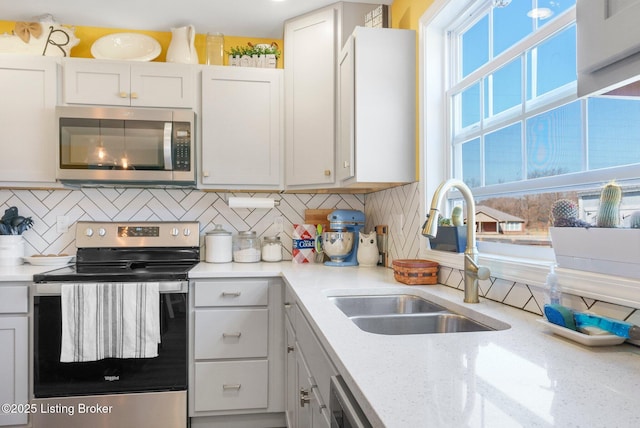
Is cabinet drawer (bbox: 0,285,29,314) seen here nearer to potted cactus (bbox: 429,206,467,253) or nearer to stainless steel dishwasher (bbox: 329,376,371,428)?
stainless steel dishwasher (bbox: 329,376,371,428)

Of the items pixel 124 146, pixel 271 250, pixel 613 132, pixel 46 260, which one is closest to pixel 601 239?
pixel 613 132

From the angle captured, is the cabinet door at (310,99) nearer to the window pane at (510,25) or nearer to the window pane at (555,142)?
the window pane at (510,25)

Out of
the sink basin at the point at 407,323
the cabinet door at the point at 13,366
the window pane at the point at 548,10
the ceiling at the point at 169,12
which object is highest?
the ceiling at the point at 169,12

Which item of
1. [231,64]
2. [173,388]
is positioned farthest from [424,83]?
[173,388]

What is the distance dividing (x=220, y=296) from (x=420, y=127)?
54.0 inches

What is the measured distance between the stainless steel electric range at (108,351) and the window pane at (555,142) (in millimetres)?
1739

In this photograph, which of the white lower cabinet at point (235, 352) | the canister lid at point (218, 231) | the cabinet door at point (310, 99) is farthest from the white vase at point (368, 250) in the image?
the canister lid at point (218, 231)

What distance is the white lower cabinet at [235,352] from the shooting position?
230 cm

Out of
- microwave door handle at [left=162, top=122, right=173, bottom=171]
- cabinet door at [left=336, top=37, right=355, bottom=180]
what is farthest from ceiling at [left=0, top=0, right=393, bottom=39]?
microwave door handle at [left=162, top=122, right=173, bottom=171]

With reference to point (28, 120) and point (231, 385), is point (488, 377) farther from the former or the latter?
point (28, 120)

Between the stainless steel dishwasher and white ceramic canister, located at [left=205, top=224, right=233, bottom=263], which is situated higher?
white ceramic canister, located at [left=205, top=224, right=233, bottom=263]

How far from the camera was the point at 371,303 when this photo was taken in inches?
68.5

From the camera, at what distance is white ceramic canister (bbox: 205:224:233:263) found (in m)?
2.73

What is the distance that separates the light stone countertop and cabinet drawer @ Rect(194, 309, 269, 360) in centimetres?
117
